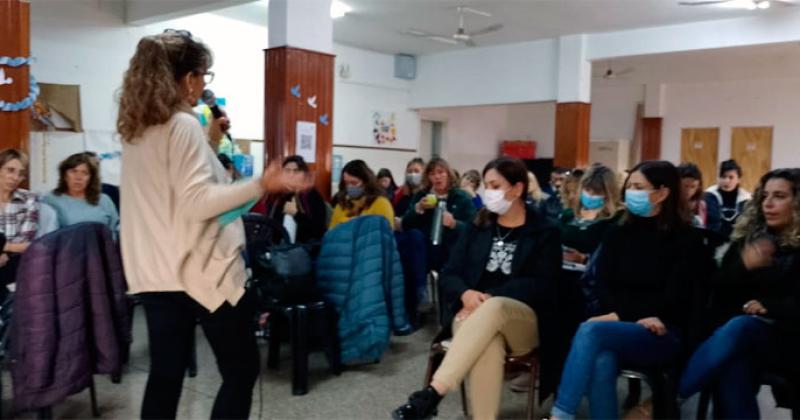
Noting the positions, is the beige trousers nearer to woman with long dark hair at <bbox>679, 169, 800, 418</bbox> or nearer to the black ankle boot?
the black ankle boot

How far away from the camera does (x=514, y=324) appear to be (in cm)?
232

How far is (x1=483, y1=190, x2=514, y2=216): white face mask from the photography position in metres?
2.59

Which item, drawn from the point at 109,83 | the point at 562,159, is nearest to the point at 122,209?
the point at 109,83

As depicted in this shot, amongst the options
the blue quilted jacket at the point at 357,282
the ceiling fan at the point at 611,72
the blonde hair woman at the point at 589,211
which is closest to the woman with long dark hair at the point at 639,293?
the blonde hair woman at the point at 589,211

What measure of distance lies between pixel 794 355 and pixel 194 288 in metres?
2.00

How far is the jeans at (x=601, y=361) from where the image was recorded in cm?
213

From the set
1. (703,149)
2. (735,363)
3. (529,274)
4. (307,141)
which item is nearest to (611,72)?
(703,149)

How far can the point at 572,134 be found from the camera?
304 inches

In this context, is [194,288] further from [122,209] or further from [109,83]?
[109,83]

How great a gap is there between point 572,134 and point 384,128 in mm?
2777

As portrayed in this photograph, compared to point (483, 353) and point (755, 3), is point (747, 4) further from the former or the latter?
point (483, 353)

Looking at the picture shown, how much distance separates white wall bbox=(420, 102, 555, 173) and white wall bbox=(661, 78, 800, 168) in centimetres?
206

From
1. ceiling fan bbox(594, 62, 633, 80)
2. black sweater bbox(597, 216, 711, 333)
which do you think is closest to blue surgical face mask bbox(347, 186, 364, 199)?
black sweater bbox(597, 216, 711, 333)

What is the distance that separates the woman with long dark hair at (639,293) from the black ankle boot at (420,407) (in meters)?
0.43
